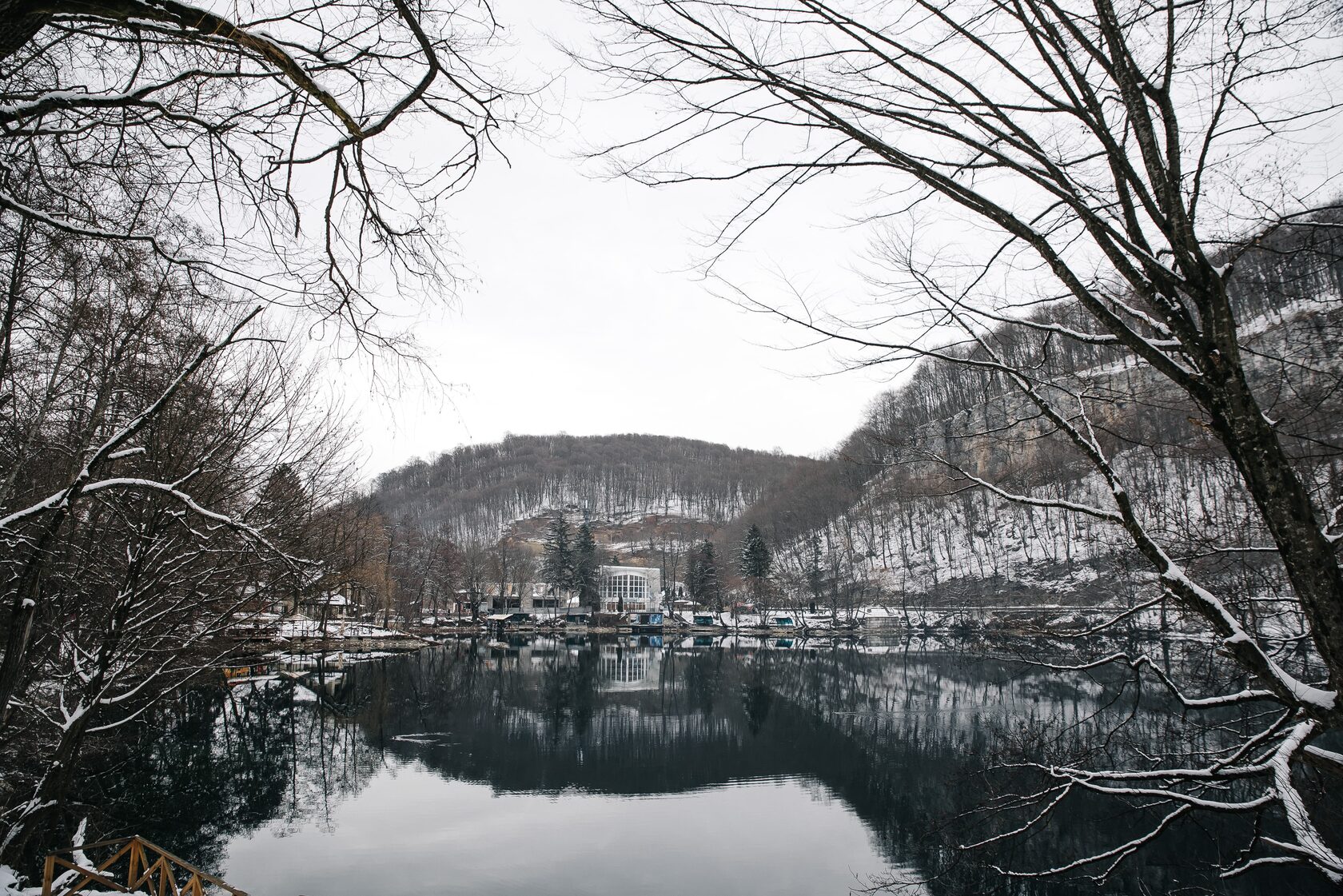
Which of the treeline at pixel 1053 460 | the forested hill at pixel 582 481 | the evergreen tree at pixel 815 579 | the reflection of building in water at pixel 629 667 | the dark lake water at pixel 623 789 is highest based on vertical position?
the forested hill at pixel 582 481

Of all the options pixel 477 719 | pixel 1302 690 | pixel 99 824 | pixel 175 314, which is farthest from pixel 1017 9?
pixel 477 719

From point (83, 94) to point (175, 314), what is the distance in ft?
16.2

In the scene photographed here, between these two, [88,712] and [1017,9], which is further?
[88,712]

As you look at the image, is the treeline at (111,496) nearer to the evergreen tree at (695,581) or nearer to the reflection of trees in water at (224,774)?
the reflection of trees in water at (224,774)

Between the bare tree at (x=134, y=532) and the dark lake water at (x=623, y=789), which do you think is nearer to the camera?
the bare tree at (x=134, y=532)

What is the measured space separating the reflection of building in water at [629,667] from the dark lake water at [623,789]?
7.07ft

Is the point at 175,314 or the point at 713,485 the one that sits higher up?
the point at 713,485

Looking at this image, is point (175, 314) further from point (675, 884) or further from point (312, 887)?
point (675, 884)

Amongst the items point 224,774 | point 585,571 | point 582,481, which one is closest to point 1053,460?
point 585,571

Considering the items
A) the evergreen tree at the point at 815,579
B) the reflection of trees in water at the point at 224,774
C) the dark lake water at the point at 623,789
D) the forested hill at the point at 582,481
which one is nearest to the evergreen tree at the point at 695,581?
the evergreen tree at the point at 815,579

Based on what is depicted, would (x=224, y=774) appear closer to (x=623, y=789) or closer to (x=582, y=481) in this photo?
(x=623, y=789)

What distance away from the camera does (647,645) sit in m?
58.6

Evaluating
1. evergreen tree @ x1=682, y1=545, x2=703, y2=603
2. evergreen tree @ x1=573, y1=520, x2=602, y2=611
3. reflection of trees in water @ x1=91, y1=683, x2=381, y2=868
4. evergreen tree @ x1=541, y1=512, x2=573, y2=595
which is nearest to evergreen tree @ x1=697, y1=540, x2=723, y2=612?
evergreen tree @ x1=682, y1=545, x2=703, y2=603

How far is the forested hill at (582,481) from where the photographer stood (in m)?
152
